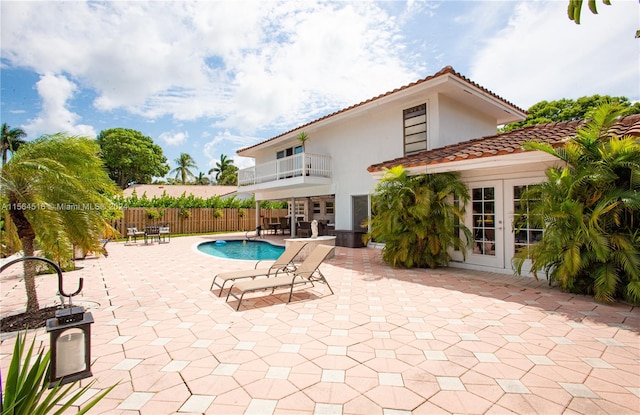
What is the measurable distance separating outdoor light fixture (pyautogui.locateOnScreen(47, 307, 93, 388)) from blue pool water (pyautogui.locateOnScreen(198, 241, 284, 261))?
975 centimetres

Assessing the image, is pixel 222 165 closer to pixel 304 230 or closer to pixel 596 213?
pixel 304 230

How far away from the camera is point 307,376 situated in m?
3.30

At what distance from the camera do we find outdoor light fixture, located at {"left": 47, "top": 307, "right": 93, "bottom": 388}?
3.09 meters

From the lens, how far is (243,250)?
16266mm

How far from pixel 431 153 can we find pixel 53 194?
9.96 m

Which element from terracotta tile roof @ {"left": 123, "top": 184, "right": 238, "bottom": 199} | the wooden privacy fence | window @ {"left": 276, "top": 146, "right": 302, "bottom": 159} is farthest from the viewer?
terracotta tile roof @ {"left": 123, "top": 184, "right": 238, "bottom": 199}

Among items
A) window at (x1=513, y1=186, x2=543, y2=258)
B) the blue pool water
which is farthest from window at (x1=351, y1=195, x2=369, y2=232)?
window at (x1=513, y1=186, x2=543, y2=258)

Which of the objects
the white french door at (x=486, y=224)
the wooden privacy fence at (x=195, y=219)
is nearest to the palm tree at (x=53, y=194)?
the white french door at (x=486, y=224)

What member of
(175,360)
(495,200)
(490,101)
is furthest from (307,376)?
(490,101)

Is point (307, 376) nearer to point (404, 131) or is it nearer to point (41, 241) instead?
point (41, 241)

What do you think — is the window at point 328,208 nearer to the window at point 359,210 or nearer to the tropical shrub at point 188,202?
the tropical shrub at point 188,202

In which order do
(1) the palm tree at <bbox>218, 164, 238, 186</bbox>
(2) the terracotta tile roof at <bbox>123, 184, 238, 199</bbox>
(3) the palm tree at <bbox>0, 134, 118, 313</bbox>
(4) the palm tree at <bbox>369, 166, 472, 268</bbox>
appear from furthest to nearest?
(1) the palm tree at <bbox>218, 164, 238, 186</bbox> < (2) the terracotta tile roof at <bbox>123, 184, 238, 199</bbox> < (4) the palm tree at <bbox>369, 166, 472, 268</bbox> < (3) the palm tree at <bbox>0, 134, 118, 313</bbox>

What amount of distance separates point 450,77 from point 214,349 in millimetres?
10519

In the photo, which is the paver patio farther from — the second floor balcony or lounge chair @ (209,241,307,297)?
the second floor balcony
